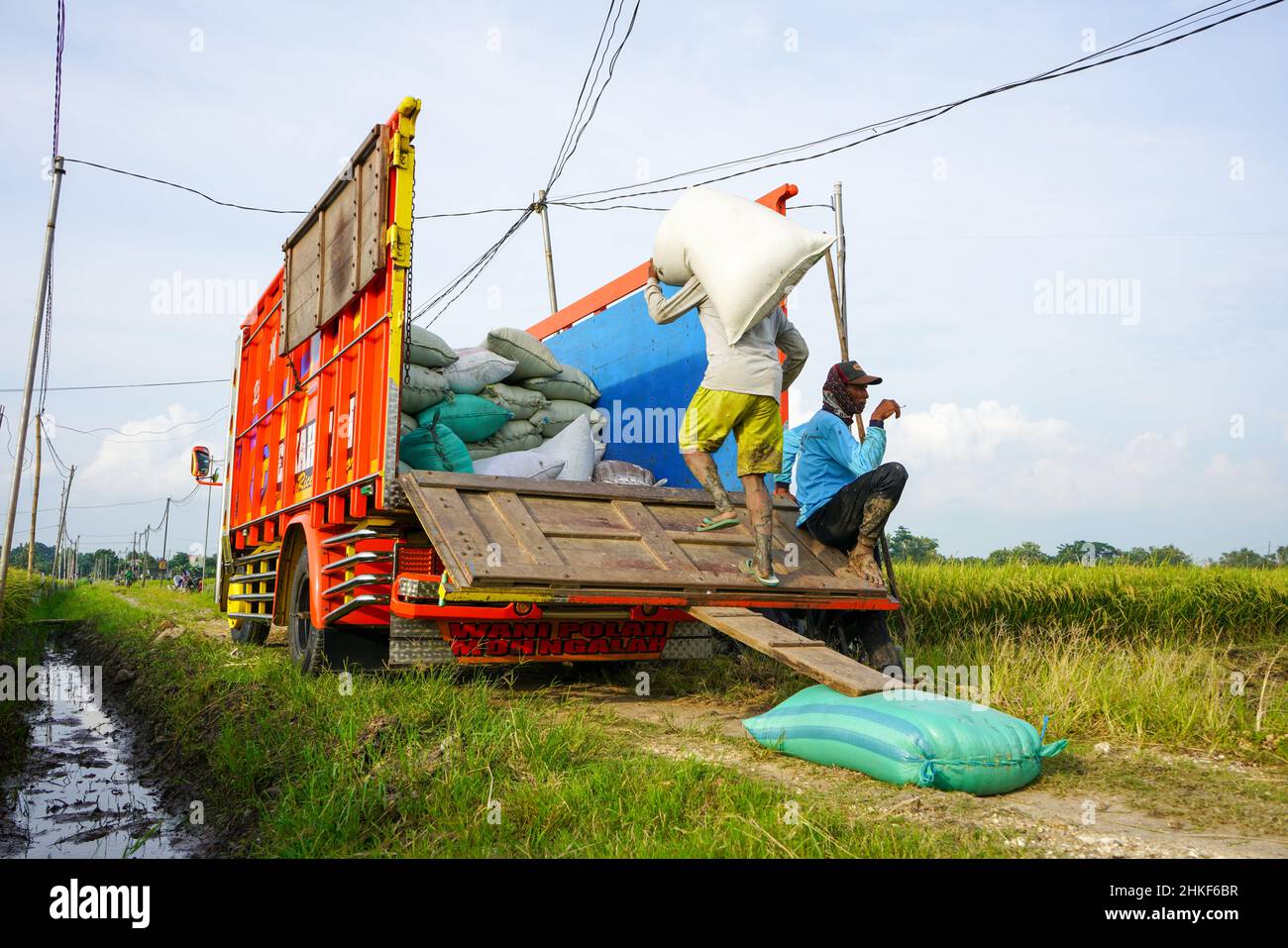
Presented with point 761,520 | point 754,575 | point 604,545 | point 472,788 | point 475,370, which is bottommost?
point 472,788

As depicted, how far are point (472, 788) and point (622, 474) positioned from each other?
111 inches

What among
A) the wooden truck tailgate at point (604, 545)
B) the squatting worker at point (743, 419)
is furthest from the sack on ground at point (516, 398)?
the squatting worker at point (743, 419)

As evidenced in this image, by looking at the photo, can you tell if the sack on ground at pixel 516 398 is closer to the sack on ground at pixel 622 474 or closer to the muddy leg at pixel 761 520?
the sack on ground at pixel 622 474

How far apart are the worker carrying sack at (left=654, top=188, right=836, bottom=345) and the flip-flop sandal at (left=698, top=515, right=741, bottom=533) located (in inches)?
32.3

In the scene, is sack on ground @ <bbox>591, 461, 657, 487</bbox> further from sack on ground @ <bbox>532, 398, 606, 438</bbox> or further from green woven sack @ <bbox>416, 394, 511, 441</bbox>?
green woven sack @ <bbox>416, 394, 511, 441</bbox>

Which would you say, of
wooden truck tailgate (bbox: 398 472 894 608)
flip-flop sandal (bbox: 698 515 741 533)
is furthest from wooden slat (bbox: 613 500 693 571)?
flip-flop sandal (bbox: 698 515 741 533)

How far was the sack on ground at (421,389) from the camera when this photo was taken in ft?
16.5

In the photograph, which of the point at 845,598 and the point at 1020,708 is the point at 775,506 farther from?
the point at 1020,708

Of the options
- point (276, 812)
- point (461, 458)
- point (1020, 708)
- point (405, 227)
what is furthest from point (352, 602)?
point (1020, 708)

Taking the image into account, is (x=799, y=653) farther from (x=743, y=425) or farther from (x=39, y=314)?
(x=39, y=314)

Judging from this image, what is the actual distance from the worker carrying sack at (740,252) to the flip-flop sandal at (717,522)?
2.70 ft

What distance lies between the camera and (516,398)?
18.9 ft

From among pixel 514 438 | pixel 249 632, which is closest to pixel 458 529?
pixel 514 438

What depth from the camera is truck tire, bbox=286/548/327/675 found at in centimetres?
493
